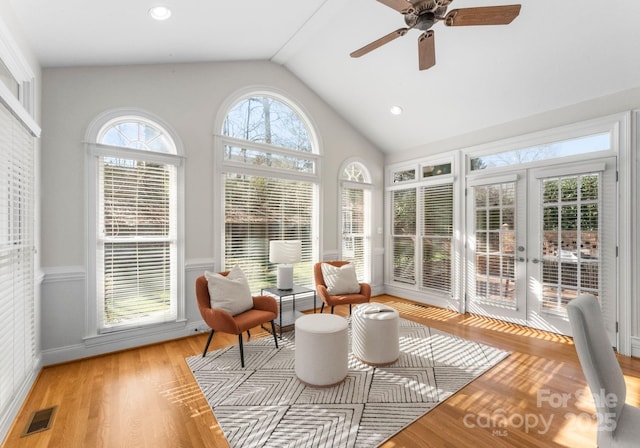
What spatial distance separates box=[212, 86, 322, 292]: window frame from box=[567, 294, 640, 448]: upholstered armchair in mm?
3496

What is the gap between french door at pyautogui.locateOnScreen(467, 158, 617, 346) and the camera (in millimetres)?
3363

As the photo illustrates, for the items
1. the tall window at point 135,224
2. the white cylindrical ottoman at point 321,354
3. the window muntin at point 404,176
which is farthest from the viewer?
the window muntin at point 404,176

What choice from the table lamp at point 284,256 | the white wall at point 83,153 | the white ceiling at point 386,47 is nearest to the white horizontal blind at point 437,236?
the white ceiling at point 386,47

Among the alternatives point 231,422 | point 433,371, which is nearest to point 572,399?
point 433,371

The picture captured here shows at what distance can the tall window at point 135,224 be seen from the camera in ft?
10.5

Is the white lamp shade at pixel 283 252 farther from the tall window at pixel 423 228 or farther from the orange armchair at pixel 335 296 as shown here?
the tall window at pixel 423 228

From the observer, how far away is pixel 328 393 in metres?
2.43

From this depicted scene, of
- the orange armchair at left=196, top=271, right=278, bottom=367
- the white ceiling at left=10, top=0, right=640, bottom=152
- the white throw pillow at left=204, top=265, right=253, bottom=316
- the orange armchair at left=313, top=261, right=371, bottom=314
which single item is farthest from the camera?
the orange armchair at left=313, top=261, right=371, bottom=314

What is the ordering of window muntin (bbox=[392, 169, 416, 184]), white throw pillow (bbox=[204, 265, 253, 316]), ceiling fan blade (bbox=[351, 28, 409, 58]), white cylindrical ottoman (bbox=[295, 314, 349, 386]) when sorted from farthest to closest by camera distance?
1. window muntin (bbox=[392, 169, 416, 184])
2. white throw pillow (bbox=[204, 265, 253, 316])
3. white cylindrical ottoman (bbox=[295, 314, 349, 386])
4. ceiling fan blade (bbox=[351, 28, 409, 58])

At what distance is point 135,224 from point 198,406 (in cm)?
207

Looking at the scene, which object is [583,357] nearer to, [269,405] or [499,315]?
[269,405]

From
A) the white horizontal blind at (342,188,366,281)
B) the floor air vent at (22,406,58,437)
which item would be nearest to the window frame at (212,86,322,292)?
the white horizontal blind at (342,188,366,281)

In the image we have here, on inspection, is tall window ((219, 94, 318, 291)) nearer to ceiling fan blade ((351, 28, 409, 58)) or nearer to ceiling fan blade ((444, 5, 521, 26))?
ceiling fan blade ((351, 28, 409, 58))

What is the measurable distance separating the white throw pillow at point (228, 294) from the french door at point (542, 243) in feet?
10.9
